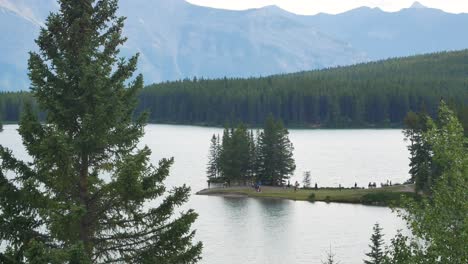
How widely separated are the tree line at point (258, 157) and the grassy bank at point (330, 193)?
16.6ft

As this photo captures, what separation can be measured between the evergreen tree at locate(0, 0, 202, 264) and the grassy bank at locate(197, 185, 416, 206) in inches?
3029

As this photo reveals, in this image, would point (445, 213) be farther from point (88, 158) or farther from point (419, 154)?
point (419, 154)

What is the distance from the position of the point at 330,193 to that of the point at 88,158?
8650 cm

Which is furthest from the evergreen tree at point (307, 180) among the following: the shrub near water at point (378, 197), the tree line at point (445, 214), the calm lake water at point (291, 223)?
the tree line at point (445, 214)

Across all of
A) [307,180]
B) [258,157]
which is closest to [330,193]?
[307,180]

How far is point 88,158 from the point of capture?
85.5ft

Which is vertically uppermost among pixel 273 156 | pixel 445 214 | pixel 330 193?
pixel 273 156

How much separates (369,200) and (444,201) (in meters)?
80.5

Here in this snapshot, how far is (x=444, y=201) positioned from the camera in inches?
933

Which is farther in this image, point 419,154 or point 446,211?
point 419,154

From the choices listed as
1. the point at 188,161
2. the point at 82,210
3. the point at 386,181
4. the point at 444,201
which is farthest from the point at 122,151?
the point at 188,161

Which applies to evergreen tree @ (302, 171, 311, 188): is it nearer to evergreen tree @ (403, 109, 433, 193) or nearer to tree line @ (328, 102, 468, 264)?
evergreen tree @ (403, 109, 433, 193)

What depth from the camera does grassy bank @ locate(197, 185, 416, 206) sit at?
102394mm

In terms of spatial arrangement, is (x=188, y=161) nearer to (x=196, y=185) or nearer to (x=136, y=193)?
(x=196, y=185)
